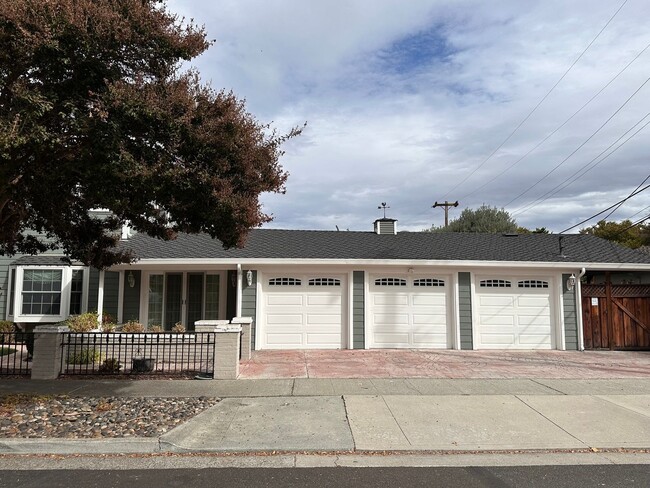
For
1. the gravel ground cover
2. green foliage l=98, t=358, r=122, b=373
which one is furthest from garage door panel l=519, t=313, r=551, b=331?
green foliage l=98, t=358, r=122, b=373

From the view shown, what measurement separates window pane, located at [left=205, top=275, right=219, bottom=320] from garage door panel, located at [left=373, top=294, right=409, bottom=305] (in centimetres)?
524

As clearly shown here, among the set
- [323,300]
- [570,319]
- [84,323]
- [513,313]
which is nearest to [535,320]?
[513,313]

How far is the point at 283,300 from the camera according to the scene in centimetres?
1453

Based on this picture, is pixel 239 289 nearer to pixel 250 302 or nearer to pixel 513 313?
pixel 250 302

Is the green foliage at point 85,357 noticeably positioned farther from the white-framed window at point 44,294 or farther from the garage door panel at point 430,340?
the garage door panel at point 430,340

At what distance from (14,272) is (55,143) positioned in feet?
38.0

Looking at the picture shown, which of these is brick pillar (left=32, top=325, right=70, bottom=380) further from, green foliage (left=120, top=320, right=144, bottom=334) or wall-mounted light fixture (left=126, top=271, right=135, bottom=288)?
wall-mounted light fixture (left=126, top=271, right=135, bottom=288)

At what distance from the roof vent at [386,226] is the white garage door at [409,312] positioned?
3540 mm

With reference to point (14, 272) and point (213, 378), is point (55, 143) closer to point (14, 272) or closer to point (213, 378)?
point (213, 378)

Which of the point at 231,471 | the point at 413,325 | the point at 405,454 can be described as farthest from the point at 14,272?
the point at 405,454

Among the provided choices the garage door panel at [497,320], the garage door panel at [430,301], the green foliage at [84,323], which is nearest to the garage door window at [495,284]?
the garage door panel at [497,320]

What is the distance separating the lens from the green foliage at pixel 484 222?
1406 inches

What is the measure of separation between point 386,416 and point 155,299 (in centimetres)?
1080

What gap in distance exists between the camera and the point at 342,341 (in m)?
14.5
